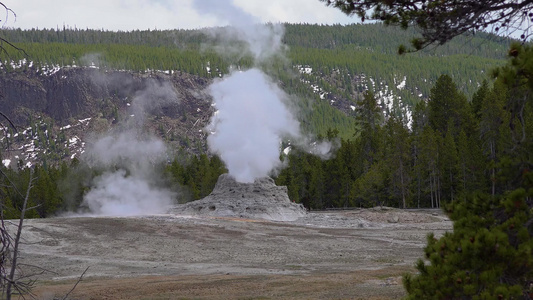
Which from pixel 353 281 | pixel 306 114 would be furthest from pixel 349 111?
pixel 353 281

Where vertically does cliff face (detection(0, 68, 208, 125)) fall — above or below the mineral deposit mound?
above

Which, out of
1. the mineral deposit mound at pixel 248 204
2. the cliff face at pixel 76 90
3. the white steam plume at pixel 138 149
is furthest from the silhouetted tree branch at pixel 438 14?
the cliff face at pixel 76 90

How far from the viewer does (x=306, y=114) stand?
177 metres

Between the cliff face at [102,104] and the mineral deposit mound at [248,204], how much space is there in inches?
4333

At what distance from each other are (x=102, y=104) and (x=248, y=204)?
142829mm

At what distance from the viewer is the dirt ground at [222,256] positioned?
65.8ft

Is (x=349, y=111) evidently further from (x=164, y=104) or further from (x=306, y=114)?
(x=164, y=104)

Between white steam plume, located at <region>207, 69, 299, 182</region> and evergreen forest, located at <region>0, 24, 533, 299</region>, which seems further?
white steam plume, located at <region>207, 69, 299, 182</region>

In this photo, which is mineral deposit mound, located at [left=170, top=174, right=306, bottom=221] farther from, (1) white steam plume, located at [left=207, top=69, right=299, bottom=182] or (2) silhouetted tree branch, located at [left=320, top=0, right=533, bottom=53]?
(2) silhouetted tree branch, located at [left=320, top=0, right=533, bottom=53]

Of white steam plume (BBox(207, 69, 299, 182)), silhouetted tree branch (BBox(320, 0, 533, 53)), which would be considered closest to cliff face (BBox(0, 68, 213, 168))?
white steam plume (BBox(207, 69, 299, 182))

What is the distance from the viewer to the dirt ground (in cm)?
2005

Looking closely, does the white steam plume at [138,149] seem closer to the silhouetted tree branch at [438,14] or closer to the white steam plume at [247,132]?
the white steam plume at [247,132]

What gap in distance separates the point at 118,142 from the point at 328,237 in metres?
140

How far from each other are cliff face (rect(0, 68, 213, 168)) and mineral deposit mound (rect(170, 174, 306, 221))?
4333 inches
